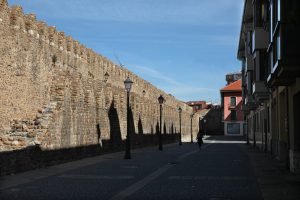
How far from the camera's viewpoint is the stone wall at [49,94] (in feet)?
57.2

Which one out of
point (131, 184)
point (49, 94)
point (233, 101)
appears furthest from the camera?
point (233, 101)

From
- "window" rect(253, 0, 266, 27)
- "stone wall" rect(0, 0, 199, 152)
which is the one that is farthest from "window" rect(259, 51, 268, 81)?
"stone wall" rect(0, 0, 199, 152)

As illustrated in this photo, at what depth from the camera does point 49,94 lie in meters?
24.8

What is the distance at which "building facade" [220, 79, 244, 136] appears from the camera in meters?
89.7

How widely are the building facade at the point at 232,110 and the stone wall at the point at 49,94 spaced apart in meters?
55.9

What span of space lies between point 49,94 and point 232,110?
225ft

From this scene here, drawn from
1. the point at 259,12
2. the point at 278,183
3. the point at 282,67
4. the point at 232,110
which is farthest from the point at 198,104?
the point at 282,67

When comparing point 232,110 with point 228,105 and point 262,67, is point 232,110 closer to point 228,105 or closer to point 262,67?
point 228,105

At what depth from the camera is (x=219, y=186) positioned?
11977 millimetres

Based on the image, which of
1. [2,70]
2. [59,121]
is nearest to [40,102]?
[2,70]

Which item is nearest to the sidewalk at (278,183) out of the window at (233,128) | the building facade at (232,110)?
the building facade at (232,110)

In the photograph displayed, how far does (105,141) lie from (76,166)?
7946mm

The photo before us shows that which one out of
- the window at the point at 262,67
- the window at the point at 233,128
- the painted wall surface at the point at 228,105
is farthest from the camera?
the window at the point at 233,128

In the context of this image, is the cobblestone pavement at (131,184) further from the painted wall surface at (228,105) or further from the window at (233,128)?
the window at (233,128)
